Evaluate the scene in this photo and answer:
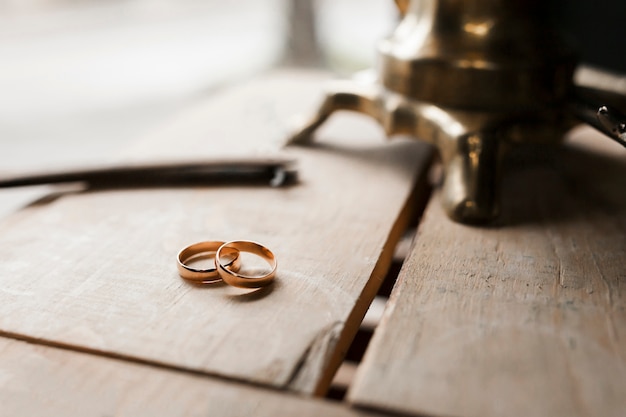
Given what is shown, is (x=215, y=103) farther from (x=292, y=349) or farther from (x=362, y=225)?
(x=292, y=349)

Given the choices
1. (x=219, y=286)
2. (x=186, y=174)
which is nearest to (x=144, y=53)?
(x=186, y=174)

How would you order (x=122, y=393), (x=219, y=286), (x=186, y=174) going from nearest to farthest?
1. (x=122, y=393)
2. (x=219, y=286)
3. (x=186, y=174)

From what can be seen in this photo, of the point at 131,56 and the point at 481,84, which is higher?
the point at 481,84

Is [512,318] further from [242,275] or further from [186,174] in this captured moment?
[186,174]

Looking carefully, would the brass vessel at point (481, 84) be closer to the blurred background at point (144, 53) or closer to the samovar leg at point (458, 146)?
the samovar leg at point (458, 146)

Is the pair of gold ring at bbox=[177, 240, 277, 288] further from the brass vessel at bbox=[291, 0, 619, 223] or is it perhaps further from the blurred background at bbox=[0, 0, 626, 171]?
the blurred background at bbox=[0, 0, 626, 171]
